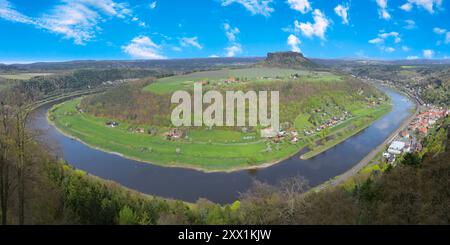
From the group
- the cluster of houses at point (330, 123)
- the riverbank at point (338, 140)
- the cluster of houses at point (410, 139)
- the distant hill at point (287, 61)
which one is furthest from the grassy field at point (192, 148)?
the distant hill at point (287, 61)

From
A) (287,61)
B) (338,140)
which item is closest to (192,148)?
(338,140)

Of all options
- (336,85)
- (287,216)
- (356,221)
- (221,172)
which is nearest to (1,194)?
(287,216)

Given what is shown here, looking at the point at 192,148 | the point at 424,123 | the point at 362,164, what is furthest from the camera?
the point at 424,123

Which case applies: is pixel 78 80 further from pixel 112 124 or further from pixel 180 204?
pixel 180 204

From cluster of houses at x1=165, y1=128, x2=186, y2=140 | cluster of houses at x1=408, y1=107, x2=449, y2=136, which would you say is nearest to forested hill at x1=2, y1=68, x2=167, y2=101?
cluster of houses at x1=165, y1=128, x2=186, y2=140

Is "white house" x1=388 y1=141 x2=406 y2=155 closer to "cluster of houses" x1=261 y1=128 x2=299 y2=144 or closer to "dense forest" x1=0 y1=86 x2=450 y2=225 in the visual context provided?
"cluster of houses" x1=261 y1=128 x2=299 y2=144
